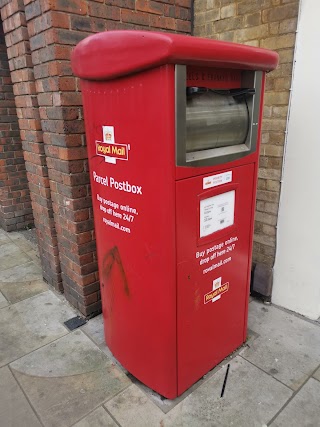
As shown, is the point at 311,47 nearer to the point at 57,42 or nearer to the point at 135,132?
the point at 135,132

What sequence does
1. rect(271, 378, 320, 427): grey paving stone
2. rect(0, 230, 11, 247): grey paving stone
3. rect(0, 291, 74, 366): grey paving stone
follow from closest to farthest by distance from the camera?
rect(271, 378, 320, 427): grey paving stone < rect(0, 291, 74, 366): grey paving stone < rect(0, 230, 11, 247): grey paving stone

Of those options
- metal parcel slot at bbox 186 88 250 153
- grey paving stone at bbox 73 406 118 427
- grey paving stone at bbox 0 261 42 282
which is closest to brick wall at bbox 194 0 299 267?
metal parcel slot at bbox 186 88 250 153

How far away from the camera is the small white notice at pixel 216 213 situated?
1.71 meters

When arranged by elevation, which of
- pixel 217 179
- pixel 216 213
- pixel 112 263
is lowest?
pixel 112 263

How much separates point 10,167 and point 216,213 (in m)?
3.52

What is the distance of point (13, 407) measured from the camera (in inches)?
76.2

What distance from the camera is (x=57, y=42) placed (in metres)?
2.10

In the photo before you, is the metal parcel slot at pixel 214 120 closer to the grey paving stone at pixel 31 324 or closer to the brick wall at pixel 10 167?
the grey paving stone at pixel 31 324

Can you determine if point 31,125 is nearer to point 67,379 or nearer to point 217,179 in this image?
point 217,179

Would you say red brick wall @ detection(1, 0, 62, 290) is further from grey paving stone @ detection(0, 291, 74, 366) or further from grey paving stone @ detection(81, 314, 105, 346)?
grey paving stone @ detection(81, 314, 105, 346)

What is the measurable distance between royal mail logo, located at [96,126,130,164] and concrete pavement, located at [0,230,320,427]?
4.62 ft

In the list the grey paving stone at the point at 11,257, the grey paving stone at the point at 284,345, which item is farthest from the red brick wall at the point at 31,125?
the grey paving stone at the point at 284,345

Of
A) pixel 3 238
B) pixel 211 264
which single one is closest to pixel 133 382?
pixel 211 264

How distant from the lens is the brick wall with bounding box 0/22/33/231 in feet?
13.2
